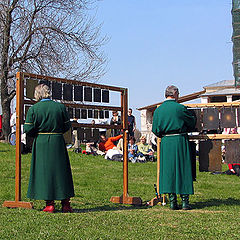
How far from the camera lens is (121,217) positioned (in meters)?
6.64

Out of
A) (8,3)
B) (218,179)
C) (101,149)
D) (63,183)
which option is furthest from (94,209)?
Result: (8,3)

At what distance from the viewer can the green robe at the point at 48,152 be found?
287 inches

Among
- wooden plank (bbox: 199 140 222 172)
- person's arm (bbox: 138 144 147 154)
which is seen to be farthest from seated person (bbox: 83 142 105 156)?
wooden plank (bbox: 199 140 222 172)

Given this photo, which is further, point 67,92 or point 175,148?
point 67,92

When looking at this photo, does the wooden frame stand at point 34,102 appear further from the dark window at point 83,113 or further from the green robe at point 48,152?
the green robe at point 48,152

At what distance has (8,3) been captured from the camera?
83.1 ft

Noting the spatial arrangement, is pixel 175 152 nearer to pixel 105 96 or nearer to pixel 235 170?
pixel 105 96

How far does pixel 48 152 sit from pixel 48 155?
0.13 feet

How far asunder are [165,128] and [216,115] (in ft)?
4.15

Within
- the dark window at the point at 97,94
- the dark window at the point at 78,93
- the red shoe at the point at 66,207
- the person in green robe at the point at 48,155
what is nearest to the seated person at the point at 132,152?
the dark window at the point at 97,94

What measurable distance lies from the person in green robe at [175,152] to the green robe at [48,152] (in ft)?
5.09

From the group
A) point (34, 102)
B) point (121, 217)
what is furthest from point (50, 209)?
point (34, 102)

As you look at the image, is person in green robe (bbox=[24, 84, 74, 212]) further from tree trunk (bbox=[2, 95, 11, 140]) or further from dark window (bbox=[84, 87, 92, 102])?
tree trunk (bbox=[2, 95, 11, 140])

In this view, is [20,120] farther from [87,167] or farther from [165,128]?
[87,167]
